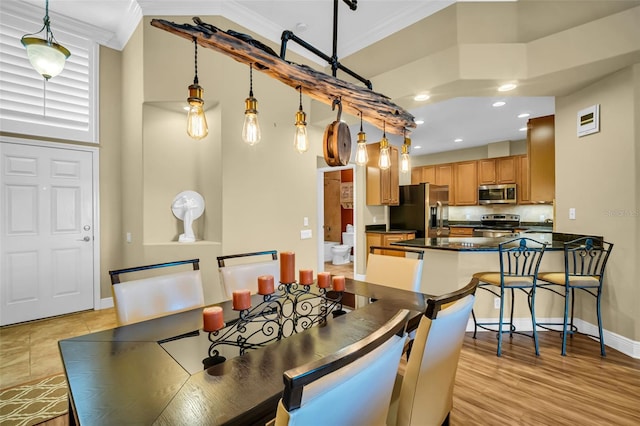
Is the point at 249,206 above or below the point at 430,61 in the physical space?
below

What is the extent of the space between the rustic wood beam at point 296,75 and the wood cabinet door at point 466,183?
4.86m

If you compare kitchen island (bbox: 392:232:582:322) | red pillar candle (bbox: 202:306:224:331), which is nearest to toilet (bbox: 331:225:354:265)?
kitchen island (bbox: 392:232:582:322)

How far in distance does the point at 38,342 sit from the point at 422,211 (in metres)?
5.43

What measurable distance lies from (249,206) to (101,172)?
2.06 metres

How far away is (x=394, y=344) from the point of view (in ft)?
2.55

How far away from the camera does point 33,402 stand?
6.27ft

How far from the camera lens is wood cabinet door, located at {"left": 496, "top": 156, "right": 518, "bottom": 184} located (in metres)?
5.75

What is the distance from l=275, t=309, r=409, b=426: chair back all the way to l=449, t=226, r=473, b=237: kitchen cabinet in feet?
20.4

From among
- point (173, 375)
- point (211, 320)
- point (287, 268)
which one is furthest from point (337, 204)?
point (173, 375)

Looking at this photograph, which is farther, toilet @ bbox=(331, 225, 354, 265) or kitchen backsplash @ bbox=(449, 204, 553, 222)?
toilet @ bbox=(331, 225, 354, 265)

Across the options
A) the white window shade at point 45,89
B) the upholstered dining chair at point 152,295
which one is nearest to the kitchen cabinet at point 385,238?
the upholstered dining chair at point 152,295

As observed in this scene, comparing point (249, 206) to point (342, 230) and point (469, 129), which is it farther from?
point (342, 230)

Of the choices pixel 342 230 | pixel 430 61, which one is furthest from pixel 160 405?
pixel 342 230

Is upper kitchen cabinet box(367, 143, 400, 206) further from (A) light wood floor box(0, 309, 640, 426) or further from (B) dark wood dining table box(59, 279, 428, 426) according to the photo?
(B) dark wood dining table box(59, 279, 428, 426)
